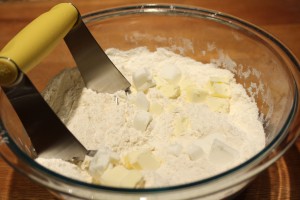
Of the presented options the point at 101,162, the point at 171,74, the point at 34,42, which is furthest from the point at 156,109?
the point at 34,42

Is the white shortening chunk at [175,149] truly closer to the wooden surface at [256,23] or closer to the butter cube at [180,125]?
the butter cube at [180,125]

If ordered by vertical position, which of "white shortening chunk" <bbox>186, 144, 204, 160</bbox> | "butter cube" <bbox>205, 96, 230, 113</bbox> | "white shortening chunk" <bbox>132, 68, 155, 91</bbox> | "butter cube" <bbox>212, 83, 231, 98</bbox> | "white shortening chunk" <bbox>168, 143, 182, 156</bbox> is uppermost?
"butter cube" <bbox>212, 83, 231, 98</bbox>

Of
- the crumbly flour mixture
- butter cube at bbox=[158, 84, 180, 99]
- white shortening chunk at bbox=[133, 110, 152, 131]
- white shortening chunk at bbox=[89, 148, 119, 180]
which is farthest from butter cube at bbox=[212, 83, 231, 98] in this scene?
white shortening chunk at bbox=[89, 148, 119, 180]

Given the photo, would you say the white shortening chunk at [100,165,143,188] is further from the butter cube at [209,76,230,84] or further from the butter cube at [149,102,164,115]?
the butter cube at [209,76,230,84]

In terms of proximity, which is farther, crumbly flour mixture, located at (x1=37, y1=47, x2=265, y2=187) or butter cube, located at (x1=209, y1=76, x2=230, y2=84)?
butter cube, located at (x1=209, y1=76, x2=230, y2=84)

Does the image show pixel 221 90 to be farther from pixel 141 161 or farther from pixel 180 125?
pixel 141 161

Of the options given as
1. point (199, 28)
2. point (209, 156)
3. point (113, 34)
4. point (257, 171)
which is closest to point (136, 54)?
point (113, 34)
